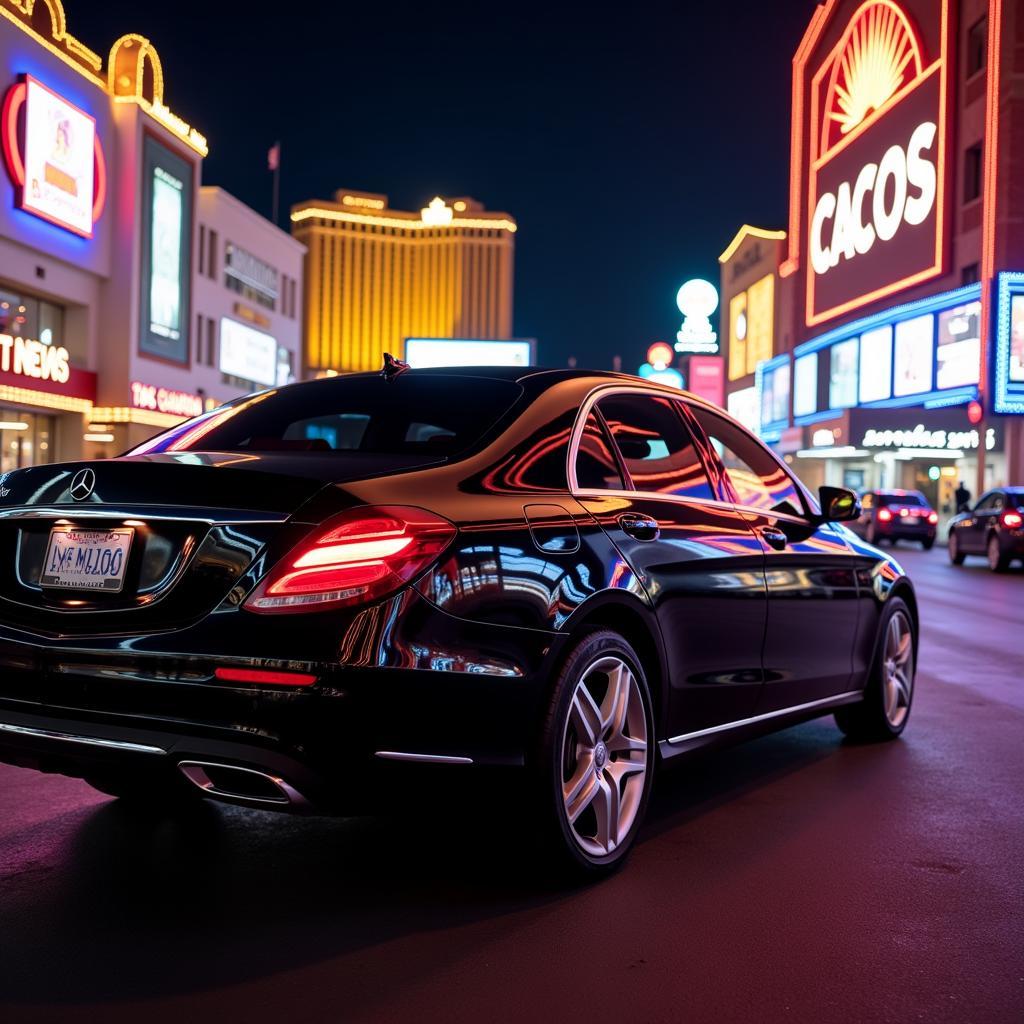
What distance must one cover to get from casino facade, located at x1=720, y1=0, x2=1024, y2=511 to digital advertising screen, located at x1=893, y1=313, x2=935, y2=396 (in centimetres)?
9

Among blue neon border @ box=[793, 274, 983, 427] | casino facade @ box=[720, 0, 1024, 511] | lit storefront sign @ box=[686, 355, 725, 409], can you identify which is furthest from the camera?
lit storefront sign @ box=[686, 355, 725, 409]

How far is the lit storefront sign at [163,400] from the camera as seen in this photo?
151ft

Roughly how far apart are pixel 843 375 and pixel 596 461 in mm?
60415

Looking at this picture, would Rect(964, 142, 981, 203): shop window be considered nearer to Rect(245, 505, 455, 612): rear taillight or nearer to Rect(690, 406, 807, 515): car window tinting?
Rect(690, 406, 807, 515): car window tinting

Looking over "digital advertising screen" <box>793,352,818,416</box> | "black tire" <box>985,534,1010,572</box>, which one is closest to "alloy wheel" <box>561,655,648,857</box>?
"black tire" <box>985,534,1010,572</box>

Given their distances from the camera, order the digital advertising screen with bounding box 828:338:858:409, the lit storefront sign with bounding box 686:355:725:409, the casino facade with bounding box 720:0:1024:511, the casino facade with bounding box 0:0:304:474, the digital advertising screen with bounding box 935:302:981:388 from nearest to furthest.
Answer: the casino facade with bounding box 0:0:304:474
the casino facade with bounding box 720:0:1024:511
the digital advertising screen with bounding box 935:302:981:388
the digital advertising screen with bounding box 828:338:858:409
the lit storefront sign with bounding box 686:355:725:409

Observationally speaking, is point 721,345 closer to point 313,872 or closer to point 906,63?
point 906,63

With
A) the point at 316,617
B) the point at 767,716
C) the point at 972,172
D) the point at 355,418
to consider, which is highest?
the point at 972,172

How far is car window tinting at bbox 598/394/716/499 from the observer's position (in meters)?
4.57

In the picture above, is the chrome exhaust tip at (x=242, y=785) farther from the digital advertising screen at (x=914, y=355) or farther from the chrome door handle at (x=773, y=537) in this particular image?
the digital advertising screen at (x=914, y=355)

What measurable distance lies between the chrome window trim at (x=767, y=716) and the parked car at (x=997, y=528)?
57.2 ft

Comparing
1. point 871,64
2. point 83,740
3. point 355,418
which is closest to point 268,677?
point 83,740

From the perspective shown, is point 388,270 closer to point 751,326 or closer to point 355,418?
point 751,326

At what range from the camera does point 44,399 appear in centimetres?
4091
